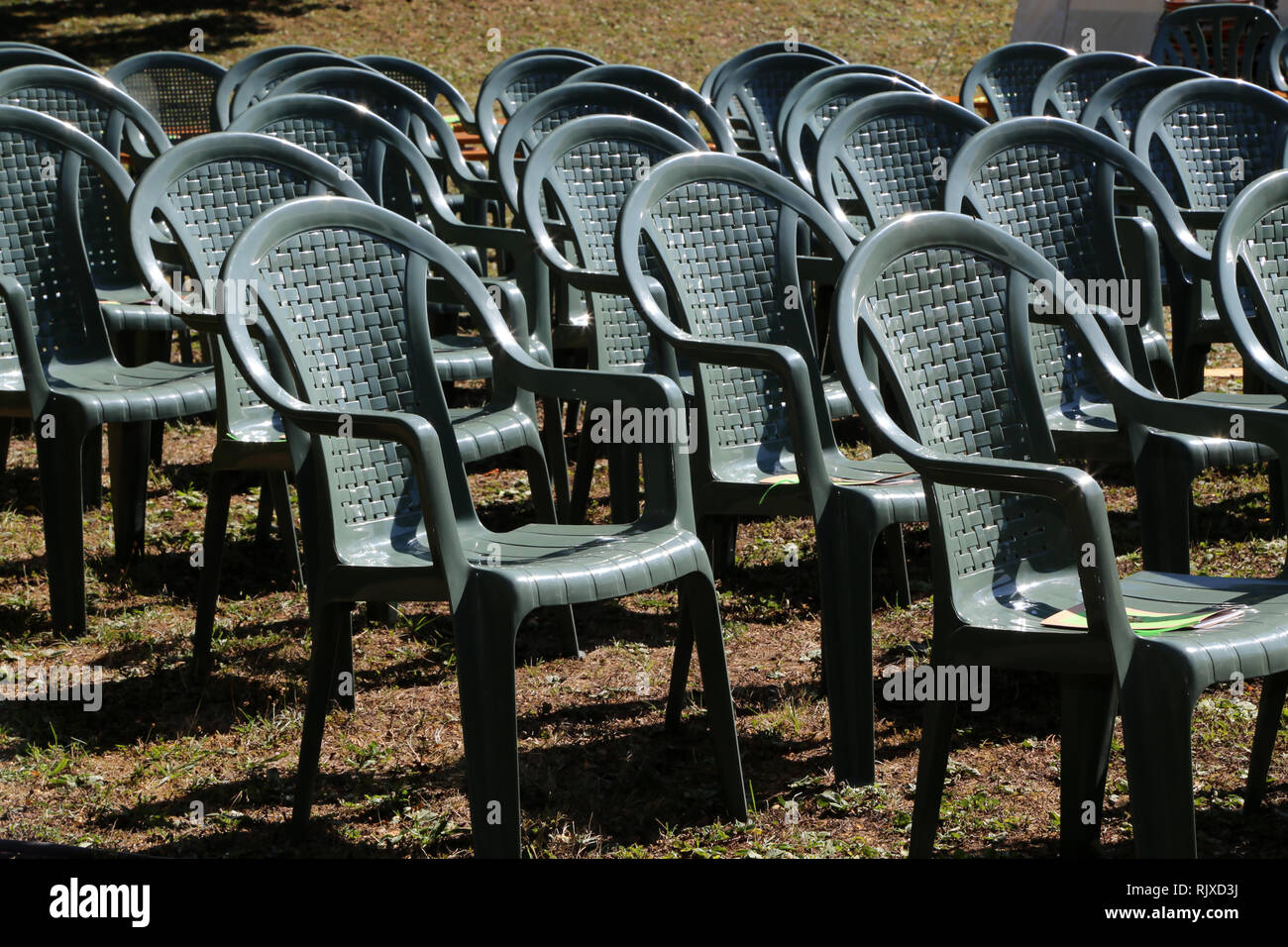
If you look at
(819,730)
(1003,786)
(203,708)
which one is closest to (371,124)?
(203,708)

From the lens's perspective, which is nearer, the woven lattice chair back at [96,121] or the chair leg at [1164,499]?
the chair leg at [1164,499]

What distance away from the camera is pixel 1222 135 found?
16.1ft

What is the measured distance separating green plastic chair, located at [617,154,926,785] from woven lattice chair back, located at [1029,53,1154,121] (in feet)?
9.11

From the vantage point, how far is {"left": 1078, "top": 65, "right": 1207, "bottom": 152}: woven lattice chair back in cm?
541

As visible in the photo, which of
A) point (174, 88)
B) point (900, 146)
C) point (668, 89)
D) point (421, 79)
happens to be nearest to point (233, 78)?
point (174, 88)

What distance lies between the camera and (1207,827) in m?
2.93

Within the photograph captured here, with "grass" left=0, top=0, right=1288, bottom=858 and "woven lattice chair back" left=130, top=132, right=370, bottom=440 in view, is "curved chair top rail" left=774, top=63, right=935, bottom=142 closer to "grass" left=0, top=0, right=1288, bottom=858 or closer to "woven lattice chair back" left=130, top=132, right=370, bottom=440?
"grass" left=0, top=0, right=1288, bottom=858

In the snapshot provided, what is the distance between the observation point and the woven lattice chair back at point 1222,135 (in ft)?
15.9

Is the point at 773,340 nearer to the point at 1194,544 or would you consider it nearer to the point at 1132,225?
the point at 1132,225

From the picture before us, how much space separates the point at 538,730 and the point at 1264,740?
144 centimetres

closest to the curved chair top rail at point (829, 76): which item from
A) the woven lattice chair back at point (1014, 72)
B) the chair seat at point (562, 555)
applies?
the woven lattice chair back at point (1014, 72)

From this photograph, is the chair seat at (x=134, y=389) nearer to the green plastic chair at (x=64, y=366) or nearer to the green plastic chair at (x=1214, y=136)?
the green plastic chair at (x=64, y=366)

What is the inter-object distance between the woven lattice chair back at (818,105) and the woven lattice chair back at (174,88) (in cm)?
275

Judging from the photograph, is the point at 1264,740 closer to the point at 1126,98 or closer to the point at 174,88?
the point at 1126,98
